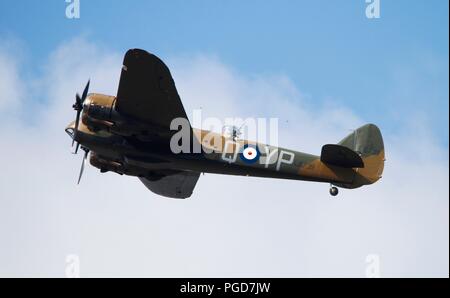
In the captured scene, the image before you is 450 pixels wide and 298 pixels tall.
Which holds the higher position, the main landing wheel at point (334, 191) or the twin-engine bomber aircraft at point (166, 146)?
the twin-engine bomber aircraft at point (166, 146)

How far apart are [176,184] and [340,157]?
800 cm

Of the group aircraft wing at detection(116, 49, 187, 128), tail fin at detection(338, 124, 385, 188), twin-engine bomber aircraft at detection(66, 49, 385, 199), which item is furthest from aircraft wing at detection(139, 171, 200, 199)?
tail fin at detection(338, 124, 385, 188)

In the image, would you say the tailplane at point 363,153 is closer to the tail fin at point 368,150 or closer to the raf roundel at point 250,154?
the tail fin at point 368,150

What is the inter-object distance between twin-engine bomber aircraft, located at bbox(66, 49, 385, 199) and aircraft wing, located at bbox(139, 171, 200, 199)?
2478 millimetres

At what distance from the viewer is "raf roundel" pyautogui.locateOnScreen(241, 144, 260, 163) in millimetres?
25578

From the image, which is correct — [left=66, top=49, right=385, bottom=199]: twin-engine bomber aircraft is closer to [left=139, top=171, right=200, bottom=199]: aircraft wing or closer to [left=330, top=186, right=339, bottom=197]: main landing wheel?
[left=330, top=186, right=339, bottom=197]: main landing wheel

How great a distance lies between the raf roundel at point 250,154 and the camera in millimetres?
25578

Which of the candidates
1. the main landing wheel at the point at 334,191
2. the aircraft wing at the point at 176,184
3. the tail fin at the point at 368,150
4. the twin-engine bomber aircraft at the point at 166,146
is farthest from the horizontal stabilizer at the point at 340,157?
the aircraft wing at the point at 176,184

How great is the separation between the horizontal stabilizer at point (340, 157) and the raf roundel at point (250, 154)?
2469 millimetres

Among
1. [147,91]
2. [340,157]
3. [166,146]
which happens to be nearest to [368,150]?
[340,157]
